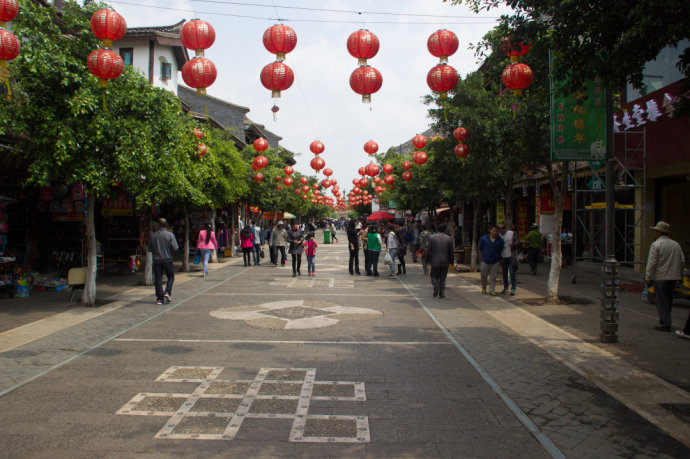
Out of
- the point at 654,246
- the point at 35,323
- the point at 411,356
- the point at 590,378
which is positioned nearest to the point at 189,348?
the point at 411,356

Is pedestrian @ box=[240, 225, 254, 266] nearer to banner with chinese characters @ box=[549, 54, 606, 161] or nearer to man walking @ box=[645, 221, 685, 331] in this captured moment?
banner with chinese characters @ box=[549, 54, 606, 161]

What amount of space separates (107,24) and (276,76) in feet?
8.91

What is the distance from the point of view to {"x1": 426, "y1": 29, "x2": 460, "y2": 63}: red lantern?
368 inches

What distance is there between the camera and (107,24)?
809 cm

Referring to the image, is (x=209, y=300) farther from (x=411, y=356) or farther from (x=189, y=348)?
(x=411, y=356)

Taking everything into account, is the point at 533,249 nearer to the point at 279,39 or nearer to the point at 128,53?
the point at 279,39

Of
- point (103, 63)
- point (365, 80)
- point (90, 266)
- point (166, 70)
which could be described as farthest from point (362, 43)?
point (166, 70)

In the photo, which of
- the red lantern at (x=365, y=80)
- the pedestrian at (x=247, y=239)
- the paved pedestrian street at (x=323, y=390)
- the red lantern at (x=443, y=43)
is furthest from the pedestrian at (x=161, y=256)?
the pedestrian at (x=247, y=239)

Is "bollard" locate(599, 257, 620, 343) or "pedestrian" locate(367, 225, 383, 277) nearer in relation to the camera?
"bollard" locate(599, 257, 620, 343)

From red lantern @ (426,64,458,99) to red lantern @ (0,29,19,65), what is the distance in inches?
275

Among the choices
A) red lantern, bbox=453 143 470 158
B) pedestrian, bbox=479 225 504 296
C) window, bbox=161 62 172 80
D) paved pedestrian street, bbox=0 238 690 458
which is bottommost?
paved pedestrian street, bbox=0 238 690 458

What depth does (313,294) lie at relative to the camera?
13297 mm

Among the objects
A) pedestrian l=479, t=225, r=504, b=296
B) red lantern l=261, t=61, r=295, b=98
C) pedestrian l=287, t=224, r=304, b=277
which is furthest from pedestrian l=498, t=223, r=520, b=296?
red lantern l=261, t=61, r=295, b=98

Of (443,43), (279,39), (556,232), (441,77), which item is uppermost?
(443,43)
